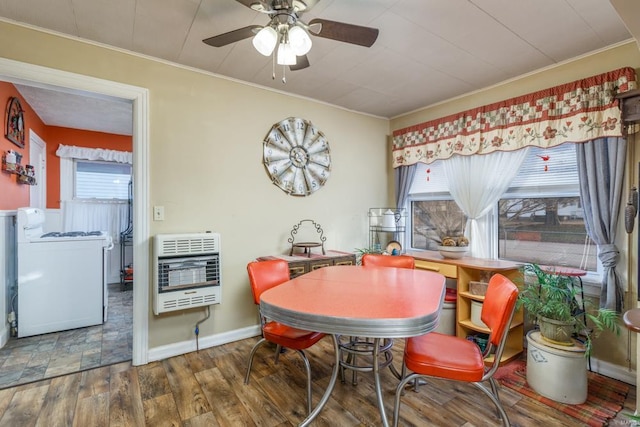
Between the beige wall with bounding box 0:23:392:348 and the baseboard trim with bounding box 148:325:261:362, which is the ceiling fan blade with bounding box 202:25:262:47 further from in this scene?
the baseboard trim with bounding box 148:325:261:362

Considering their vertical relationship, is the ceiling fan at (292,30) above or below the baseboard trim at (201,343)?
above

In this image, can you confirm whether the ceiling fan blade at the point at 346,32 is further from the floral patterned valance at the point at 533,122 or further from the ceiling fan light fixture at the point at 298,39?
the floral patterned valance at the point at 533,122

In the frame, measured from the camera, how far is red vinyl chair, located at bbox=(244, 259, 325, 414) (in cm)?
189

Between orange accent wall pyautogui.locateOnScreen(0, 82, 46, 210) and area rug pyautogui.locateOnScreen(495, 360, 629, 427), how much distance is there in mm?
4623

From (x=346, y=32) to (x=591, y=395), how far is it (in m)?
2.80

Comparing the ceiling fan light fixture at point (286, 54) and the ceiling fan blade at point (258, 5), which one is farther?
the ceiling fan light fixture at point (286, 54)

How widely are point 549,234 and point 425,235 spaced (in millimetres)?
1303

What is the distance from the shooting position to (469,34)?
7.06 ft

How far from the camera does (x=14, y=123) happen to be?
3.25 meters

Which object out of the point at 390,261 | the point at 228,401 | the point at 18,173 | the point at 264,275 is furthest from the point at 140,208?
the point at 390,261

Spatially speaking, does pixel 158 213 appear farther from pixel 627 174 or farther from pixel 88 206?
pixel 627 174

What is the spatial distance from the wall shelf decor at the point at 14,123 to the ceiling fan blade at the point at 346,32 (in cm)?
341

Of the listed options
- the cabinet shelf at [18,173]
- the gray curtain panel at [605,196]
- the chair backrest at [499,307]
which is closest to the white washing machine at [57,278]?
the cabinet shelf at [18,173]

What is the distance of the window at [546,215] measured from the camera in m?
2.57
